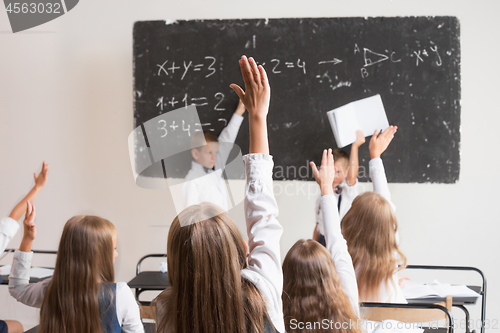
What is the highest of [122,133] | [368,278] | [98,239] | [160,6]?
[160,6]

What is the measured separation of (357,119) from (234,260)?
6.74 ft

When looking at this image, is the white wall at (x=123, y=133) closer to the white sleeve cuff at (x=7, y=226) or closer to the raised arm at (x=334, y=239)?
the white sleeve cuff at (x=7, y=226)

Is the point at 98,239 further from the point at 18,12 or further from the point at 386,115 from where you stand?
the point at 18,12

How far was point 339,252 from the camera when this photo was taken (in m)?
1.42

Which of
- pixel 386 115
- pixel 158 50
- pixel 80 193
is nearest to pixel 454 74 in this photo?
pixel 386 115

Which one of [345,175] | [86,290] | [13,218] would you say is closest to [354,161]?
[345,175]

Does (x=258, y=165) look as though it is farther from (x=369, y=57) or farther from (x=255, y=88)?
(x=369, y=57)

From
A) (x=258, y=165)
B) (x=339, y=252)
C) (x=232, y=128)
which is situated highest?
(x=232, y=128)

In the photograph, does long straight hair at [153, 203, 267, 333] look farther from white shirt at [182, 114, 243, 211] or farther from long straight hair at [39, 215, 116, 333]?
long straight hair at [39, 215, 116, 333]

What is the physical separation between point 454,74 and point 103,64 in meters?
2.48

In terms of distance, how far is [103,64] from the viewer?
2979 mm

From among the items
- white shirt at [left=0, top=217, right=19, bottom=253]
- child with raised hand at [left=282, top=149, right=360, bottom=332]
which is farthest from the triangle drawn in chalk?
white shirt at [left=0, top=217, right=19, bottom=253]

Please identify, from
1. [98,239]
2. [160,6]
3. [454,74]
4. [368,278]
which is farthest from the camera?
[160,6]

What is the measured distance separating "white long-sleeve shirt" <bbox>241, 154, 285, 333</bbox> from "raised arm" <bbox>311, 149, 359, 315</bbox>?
0.50 metres
